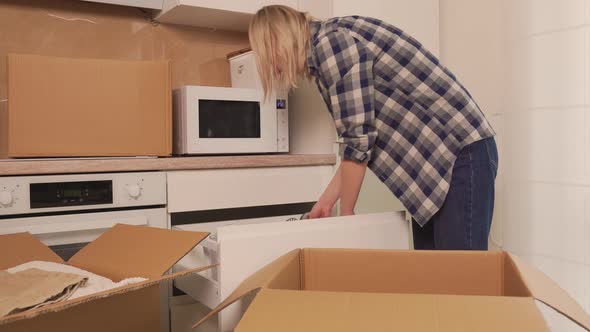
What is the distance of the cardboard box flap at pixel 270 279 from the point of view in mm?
659

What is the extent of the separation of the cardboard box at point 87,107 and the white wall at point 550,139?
1209 mm

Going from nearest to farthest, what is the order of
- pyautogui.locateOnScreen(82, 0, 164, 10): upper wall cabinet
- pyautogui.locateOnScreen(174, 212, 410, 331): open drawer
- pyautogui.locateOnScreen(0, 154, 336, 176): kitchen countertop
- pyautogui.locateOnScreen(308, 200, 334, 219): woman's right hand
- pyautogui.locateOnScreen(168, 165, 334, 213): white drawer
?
pyautogui.locateOnScreen(174, 212, 410, 331): open drawer
pyautogui.locateOnScreen(308, 200, 334, 219): woman's right hand
pyautogui.locateOnScreen(0, 154, 336, 176): kitchen countertop
pyautogui.locateOnScreen(168, 165, 334, 213): white drawer
pyautogui.locateOnScreen(82, 0, 164, 10): upper wall cabinet

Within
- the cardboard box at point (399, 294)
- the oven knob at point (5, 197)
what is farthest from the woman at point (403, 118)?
the oven knob at point (5, 197)

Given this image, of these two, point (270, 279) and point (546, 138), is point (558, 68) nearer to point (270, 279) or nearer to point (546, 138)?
point (546, 138)

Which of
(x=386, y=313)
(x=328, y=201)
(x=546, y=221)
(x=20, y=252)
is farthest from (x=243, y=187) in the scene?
(x=386, y=313)

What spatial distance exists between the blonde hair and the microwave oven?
0.55 metres

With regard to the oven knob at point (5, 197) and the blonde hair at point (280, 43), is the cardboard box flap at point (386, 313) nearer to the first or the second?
the blonde hair at point (280, 43)

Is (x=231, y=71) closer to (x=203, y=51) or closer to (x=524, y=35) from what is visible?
(x=203, y=51)

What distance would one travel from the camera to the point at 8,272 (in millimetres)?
906

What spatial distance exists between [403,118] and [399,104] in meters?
0.04

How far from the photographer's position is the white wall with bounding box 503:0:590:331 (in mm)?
1786

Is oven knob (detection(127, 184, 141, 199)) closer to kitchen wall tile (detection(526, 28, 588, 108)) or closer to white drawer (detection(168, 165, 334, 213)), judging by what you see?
white drawer (detection(168, 165, 334, 213))

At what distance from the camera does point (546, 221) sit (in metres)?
1.89

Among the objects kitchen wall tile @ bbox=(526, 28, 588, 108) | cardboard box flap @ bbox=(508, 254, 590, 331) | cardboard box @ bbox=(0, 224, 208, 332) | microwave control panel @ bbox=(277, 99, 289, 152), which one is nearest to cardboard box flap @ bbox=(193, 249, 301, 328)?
cardboard box @ bbox=(0, 224, 208, 332)
